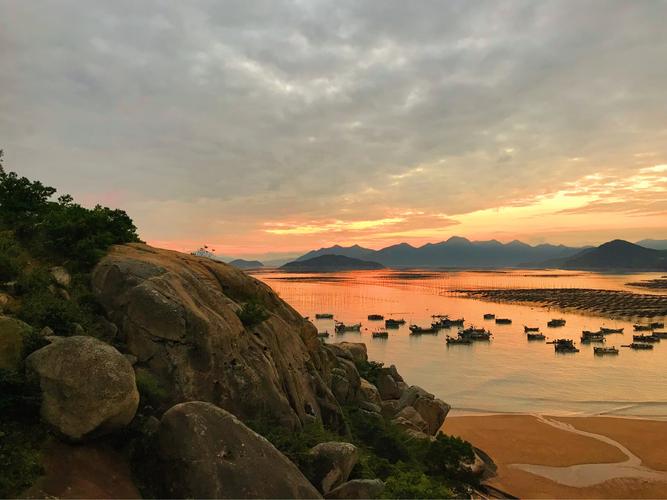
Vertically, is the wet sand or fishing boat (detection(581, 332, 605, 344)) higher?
the wet sand

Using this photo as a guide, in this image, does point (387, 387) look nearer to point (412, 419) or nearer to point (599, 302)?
point (412, 419)

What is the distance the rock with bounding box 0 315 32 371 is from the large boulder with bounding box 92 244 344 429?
275 centimetres

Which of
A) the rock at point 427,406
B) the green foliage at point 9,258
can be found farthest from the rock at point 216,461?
the rock at point 427,406

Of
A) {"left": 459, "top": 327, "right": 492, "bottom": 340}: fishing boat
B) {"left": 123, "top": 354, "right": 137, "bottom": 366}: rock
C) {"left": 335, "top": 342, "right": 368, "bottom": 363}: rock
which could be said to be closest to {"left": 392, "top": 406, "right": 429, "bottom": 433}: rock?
{"left": 335, "top": 342, "right": 368, "bottom": 363}: rock

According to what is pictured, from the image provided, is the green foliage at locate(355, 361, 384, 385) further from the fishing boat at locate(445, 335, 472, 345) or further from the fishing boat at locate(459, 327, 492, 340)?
the fishing boat at locate(459, 327, 492, 340)

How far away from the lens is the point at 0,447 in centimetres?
909

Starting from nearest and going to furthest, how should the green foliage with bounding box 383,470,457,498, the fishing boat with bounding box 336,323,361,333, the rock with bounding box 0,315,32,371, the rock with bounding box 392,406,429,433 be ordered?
the rock with bounding box 0,315,32,371 < the green foliage with bounding box 383,470,457,498 < the rock with bounding box 392,406,429,433 < the fishing boat with bounding box 336,323,361,333

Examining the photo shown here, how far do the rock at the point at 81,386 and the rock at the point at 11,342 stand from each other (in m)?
0.50

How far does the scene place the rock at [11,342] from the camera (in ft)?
34.1

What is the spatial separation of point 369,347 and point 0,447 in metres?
69.5

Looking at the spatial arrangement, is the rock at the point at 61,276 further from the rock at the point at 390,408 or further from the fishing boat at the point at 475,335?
the fishing boat at the point at 475,335

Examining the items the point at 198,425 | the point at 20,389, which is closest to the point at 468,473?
the point at 198,425

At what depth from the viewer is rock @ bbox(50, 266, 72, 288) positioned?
47.3 feet

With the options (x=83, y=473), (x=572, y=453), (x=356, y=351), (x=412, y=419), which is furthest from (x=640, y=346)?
→ (x=83, y=473)
